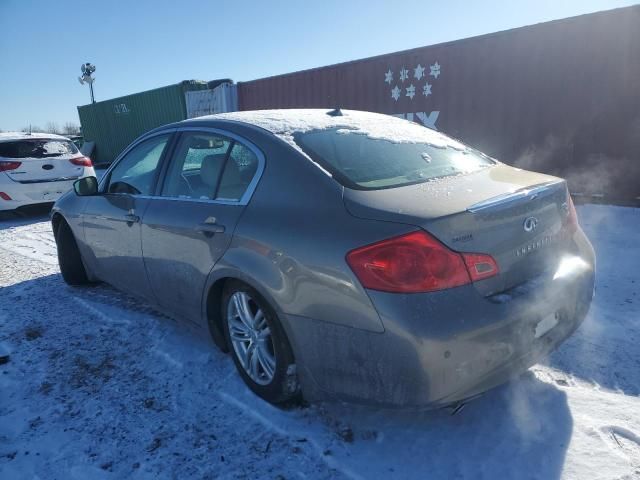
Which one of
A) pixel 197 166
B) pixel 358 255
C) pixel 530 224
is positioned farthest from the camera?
pixel 197 166

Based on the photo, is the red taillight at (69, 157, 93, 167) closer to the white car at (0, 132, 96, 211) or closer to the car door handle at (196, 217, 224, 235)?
the white car at (0, 132, 96, 211)

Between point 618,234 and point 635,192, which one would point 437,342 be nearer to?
point 618,234

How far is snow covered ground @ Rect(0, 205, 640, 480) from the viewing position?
2.04 m

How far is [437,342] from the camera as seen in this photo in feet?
5.79

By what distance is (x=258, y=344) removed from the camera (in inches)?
97.5

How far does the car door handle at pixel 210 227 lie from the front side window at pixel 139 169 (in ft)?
2.61

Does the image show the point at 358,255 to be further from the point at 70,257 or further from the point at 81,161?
the point at 81,161

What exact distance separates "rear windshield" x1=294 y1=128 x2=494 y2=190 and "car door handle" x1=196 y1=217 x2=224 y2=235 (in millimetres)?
631

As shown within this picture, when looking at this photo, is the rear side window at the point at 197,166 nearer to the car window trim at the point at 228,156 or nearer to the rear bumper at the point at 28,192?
the car window trim at the point at 228,156

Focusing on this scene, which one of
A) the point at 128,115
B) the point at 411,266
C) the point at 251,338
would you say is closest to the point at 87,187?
the point at 251,338

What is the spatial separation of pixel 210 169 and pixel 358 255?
1.34 m

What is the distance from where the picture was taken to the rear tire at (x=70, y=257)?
4402 millimetres

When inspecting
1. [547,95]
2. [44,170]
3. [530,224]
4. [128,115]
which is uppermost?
[128,115]

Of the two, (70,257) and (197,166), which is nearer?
(197,166)
